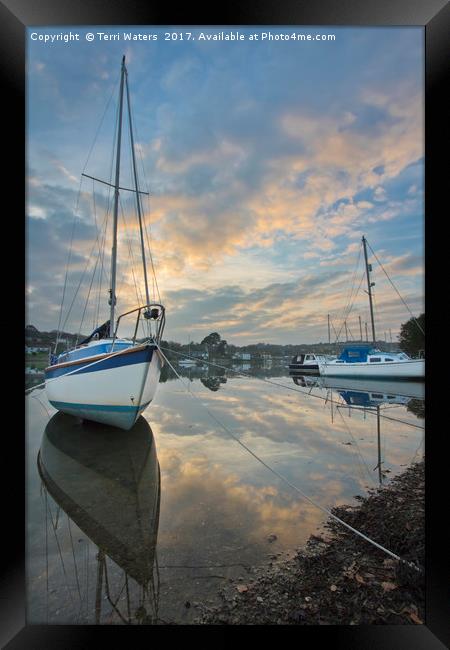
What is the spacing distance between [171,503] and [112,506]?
68 cm

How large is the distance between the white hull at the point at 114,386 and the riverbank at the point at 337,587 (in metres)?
4.13

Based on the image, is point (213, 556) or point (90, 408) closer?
point (213, 556)

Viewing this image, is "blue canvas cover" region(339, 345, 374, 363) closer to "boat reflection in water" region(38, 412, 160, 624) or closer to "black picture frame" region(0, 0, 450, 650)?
"boat reflection in water" region(38, 412, 160, 624)

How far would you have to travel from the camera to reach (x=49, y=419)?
859 centimetres

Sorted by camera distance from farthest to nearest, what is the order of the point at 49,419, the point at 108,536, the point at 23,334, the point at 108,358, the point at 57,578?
the point at 49,419
the point at 108,358
the point at 108,536
the point at 57,578
the point at 23,334

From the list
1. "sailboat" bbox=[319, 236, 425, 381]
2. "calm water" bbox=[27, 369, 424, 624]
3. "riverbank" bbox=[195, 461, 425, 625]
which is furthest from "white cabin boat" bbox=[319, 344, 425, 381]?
"riverbank" bbox=[195, 461, 425, 625]

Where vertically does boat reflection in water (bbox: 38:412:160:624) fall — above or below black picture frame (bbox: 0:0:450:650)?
below

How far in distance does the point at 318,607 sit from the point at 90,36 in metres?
4.70

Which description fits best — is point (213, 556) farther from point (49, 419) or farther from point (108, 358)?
point (49, 419)

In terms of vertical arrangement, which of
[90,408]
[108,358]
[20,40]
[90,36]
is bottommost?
[90,408]

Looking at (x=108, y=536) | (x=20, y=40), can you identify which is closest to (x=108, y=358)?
(x=108, y=536)

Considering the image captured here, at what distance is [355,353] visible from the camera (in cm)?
2186

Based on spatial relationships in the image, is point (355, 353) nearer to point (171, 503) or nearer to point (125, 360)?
point (125, 360)

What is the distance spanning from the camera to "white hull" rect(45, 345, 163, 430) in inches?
226
